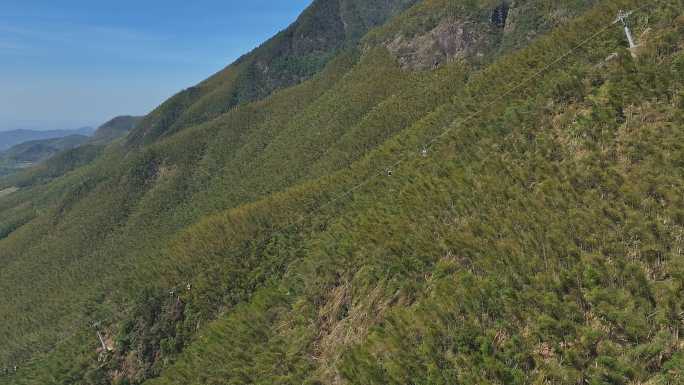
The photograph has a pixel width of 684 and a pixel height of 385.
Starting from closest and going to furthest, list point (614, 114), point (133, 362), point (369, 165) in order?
1. point (614, 114)
2. point (133, 362)
3. point (369, 165)

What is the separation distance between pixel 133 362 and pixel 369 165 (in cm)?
4484

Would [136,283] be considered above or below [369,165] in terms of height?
below

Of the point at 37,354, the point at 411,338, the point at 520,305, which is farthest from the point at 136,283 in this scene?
the point at 520,305

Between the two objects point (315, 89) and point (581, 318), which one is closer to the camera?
point (581, 318)

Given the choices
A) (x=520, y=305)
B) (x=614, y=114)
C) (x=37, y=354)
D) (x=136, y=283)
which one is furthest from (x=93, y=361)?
(x=614, y=114)

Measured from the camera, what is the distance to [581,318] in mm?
15773

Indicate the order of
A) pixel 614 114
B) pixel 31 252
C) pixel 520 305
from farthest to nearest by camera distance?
pixel 31 252 → pixel 614 114 → pixel 520 305

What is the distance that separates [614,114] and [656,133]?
3.10 metres

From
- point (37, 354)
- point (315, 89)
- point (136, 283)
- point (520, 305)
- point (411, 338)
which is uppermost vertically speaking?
point (315, 89)

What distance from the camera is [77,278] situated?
115875 mm

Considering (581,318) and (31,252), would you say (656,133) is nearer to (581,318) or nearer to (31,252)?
(581,318)

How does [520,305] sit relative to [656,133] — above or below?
below

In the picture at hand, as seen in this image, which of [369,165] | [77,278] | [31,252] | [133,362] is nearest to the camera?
[133,362]

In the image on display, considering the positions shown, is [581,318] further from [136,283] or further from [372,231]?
[136,283]
